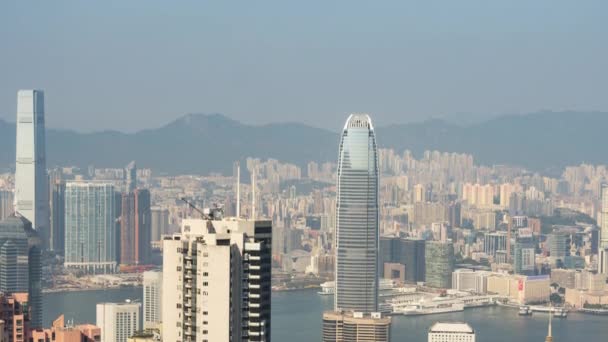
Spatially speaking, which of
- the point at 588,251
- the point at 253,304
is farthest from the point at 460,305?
the point at 253,304

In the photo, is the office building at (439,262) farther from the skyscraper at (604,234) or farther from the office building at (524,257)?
the skyscraper at (604,234)

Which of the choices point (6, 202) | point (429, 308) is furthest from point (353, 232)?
point (6, 202)

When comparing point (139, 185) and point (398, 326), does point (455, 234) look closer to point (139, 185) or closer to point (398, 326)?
point (139, 185)

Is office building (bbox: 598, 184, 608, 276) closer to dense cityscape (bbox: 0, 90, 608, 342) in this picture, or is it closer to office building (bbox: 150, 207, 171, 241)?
dense cityscape (bbox: 0, 90, 608, 342)

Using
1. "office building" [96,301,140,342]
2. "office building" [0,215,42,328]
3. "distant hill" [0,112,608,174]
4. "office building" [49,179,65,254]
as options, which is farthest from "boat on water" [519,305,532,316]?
"office building" [96,301,140,342]

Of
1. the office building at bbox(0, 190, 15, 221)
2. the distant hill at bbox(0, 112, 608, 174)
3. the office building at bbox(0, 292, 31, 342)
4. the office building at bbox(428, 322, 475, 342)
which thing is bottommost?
the office building at bbox(428, 322, 475, 342)

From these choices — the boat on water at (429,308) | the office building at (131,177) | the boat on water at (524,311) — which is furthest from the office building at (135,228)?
the boat on water at (524,311)
